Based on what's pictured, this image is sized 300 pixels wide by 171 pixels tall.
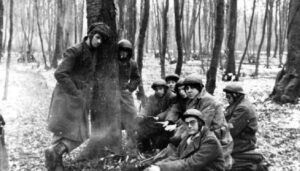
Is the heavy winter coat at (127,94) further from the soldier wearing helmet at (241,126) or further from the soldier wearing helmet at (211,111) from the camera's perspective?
the soldier wearing helmet at (241,126)

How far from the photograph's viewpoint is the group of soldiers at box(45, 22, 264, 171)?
13.7ft

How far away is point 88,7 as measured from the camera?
5207 millimetres

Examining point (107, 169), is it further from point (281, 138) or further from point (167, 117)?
point (281, 138)

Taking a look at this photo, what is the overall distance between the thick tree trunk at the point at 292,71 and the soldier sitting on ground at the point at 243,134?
5771 mm

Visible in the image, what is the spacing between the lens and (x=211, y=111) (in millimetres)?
5066

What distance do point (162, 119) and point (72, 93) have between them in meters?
1.84

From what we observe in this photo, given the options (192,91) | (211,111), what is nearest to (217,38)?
(192,91)

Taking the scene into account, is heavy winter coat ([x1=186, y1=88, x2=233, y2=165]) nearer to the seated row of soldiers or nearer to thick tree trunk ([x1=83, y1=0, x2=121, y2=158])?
the seated row of soldiers

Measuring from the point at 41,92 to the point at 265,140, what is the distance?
1022 cm

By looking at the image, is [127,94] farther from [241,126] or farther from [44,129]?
[44,129]

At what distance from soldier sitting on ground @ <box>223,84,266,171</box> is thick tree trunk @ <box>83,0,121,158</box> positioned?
76.2 inches

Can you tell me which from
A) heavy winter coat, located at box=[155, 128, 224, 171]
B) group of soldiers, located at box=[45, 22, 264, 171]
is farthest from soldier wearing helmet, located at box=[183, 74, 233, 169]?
heavy winter coat, located at box=[155, 128, 224, 171]

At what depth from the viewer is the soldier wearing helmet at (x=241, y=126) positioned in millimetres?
5832

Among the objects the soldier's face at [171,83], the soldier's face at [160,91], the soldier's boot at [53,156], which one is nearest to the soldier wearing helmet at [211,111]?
the soldier's face at [160,91]
